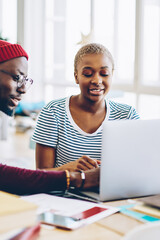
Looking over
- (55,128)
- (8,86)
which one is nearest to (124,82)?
(55,128)

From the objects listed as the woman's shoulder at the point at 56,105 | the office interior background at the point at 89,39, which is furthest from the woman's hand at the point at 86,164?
the office interior background at the point at 89,39

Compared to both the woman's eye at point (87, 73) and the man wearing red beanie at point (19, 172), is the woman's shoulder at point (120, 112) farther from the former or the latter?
the man wearing red beanie at point (19, 172)

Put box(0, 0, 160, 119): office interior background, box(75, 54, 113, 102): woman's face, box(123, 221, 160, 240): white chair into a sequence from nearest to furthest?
box(123, 221, 160, 240): white chair, box(75, 54, 113, 102): woman's face, box(0, 0, 160, 119): office interior background

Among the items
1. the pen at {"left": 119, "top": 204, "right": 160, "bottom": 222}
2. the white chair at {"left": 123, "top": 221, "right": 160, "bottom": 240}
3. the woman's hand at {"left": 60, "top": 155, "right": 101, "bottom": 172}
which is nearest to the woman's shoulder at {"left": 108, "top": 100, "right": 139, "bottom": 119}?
the woman's hand at {"left": 60, "top": 155, "right": 101, "bottom": 172}

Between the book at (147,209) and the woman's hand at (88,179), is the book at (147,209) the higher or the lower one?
the lower one

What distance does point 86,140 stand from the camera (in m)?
1.89

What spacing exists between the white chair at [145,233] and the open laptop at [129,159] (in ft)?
1.84

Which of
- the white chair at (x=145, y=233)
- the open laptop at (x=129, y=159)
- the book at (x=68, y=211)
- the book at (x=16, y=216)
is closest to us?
the white chair at (x=145, y=233)

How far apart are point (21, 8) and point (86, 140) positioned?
5.02 m

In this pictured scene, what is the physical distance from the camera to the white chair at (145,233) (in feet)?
2.30

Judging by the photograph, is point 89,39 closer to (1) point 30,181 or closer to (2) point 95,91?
(2) point 95,91

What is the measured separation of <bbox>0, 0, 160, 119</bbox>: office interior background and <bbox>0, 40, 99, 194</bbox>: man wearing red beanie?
7.17 feet

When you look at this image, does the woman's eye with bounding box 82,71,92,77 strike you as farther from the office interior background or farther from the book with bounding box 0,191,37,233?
the office interior background

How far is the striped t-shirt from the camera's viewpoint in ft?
6.22
